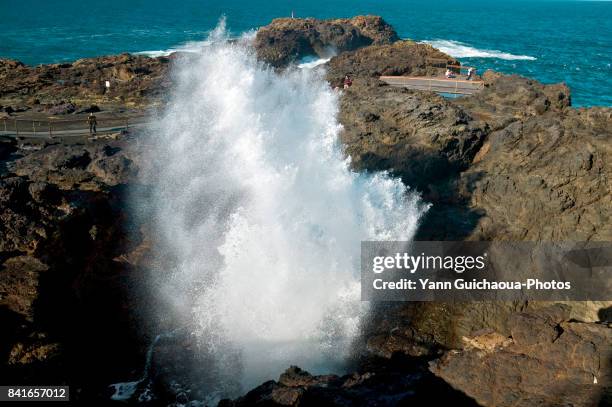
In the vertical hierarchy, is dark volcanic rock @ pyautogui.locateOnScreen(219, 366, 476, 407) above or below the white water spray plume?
below

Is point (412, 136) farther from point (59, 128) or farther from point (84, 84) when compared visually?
point (84, 84)

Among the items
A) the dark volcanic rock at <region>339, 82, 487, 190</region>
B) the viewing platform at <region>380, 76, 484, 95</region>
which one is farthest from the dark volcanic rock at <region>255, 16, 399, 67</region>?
the dark volcanic rock at <region>339, 82, 487, 190</region>

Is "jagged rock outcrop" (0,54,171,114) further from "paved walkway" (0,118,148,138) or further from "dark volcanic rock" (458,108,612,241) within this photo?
"dark volcanic rock" (458,108,612,241)

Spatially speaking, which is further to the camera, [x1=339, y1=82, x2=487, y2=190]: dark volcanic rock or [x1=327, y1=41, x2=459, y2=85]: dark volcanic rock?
[x1=327, y1=41, x2=459, y2=85]: dark volcanic rock

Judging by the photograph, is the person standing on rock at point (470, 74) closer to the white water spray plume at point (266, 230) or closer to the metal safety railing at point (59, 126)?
the white water spray plume at point (266, 230)

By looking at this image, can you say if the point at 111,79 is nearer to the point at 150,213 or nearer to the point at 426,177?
the point at 150,213

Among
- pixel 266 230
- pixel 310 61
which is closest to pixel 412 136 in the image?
pixel 266 230

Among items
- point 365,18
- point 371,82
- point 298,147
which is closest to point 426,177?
point 298,147
